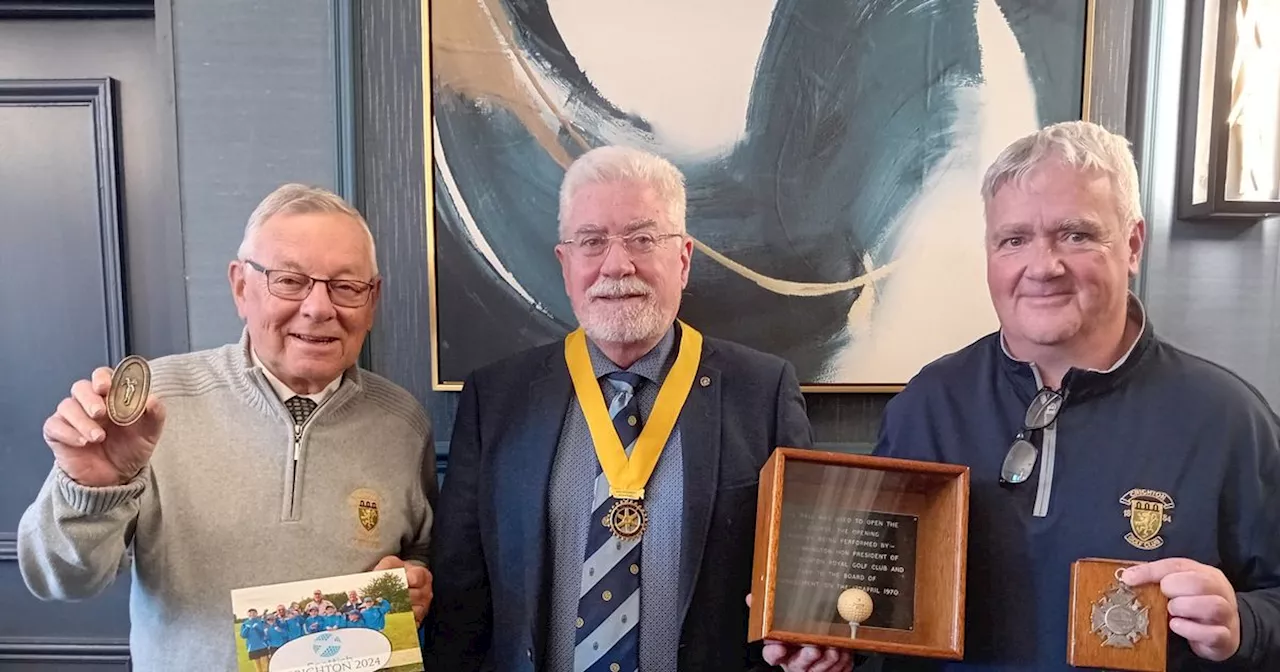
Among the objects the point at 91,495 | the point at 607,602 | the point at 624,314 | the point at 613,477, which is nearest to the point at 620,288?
the point at 624,314

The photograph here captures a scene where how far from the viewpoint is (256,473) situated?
147 cm

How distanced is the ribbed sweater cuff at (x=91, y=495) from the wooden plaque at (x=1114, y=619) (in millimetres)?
1630

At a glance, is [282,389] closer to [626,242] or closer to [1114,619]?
[626,242]

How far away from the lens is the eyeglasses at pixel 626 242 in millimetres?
1577

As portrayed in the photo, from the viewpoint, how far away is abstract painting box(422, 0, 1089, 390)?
2.02 metres

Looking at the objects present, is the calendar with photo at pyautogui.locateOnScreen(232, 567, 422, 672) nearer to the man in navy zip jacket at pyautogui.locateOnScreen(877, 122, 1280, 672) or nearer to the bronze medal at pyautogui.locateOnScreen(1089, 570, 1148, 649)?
Result: the man in navy zip jacket at pyautogui.locateOnScreen(877, 122, 1280, 672)

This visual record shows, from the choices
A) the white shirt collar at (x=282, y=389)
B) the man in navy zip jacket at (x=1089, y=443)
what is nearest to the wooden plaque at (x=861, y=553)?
the man in navy zip jacket at (x=1089, y=443)

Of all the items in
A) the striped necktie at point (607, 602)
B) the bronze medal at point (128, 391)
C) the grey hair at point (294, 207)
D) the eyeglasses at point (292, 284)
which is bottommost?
the striped necktie at point (607, 602)

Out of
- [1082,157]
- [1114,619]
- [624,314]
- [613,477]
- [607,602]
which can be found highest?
[1082,157]

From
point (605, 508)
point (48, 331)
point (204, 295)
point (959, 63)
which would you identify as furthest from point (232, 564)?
point (959, 63)

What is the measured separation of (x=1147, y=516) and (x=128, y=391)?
177cm

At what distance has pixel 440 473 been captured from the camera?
224 centimetres

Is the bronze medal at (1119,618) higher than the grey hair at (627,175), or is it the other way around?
the grey hair at (627,175)

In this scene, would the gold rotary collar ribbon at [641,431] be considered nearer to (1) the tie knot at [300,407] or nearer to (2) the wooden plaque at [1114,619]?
(1) the tie knot at [300,407]
